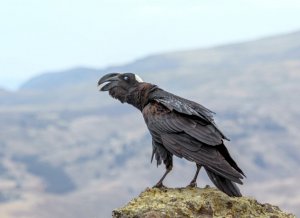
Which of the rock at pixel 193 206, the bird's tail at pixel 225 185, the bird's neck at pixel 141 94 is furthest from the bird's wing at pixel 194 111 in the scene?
the rock at pixel 193 206

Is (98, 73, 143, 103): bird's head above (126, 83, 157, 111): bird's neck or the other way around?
above

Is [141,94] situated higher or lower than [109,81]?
lower

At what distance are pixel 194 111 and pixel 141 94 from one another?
1762 millimetres

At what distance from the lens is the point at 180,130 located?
15.3 metres

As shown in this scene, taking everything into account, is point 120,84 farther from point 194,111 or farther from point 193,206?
point 193,206

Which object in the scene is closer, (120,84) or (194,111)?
(194,111)

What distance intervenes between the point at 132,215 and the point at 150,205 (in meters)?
0.48

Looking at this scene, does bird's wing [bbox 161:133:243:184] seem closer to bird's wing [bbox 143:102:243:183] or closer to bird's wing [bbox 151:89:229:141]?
bird's wing [bbox 143:102:243:183]

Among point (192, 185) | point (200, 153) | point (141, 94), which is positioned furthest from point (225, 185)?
point (141, 94)

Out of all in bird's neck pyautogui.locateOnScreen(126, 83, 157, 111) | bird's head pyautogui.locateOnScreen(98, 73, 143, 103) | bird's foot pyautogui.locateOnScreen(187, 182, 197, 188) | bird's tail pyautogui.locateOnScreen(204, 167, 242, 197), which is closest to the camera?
bird's tail pyautogui.locateOnScreen(204, 167, 242, 197)

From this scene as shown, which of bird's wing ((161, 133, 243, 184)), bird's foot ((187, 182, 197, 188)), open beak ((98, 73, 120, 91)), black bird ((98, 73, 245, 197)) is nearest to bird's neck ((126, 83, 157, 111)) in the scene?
black bird ((98, 73, 245, 197))

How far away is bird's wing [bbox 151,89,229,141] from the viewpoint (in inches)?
582

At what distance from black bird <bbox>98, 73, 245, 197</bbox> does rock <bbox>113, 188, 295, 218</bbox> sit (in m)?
0.42

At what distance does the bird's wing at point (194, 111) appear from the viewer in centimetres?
1478
